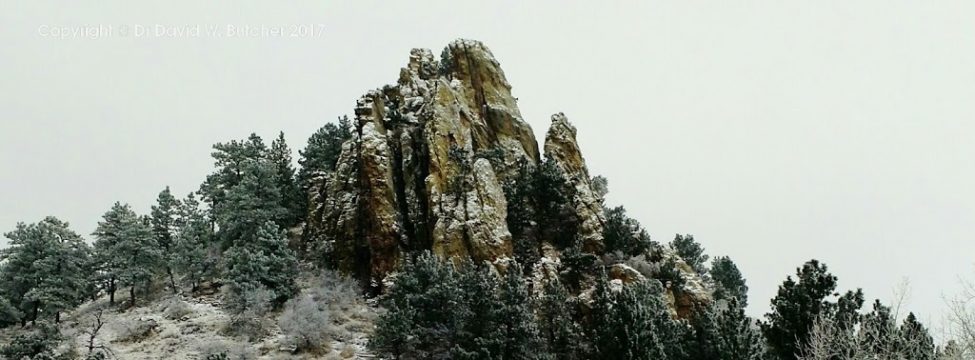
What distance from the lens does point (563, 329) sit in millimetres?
36750

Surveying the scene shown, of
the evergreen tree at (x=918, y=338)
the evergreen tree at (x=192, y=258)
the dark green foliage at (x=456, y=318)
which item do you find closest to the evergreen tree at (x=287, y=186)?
the evergreen tree at (x=192, y=258)

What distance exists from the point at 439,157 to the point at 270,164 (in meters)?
18.3

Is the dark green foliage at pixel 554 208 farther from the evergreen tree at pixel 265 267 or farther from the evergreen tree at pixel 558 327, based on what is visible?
the evergreen tree at pixel 265 267

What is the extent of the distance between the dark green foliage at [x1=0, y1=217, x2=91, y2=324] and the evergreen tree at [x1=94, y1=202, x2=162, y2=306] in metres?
1.69

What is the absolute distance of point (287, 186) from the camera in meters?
63.5

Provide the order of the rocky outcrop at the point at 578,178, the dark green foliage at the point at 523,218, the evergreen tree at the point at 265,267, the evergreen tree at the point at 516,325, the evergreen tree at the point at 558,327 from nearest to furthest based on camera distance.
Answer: the evergreen tree at the point at 516,325, the evergreen tree at the point at 558,327, the evergreen tree at the point at 265,267, the dark green foliage at the point at 523,218, the rocky outcrop at the point at 578,178

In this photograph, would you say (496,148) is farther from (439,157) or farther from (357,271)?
(357,271)

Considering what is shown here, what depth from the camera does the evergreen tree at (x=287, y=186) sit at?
61.9m

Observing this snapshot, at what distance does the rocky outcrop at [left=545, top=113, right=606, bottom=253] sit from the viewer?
1877 inches

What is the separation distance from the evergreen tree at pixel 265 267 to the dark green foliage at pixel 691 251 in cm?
3766

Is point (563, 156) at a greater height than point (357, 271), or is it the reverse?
point (563, 156)

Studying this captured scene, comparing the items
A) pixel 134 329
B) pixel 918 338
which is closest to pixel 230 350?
pixel 134 329

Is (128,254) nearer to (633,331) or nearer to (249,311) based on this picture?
(249,311)

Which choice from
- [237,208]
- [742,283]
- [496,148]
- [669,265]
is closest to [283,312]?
A: [237,208]
